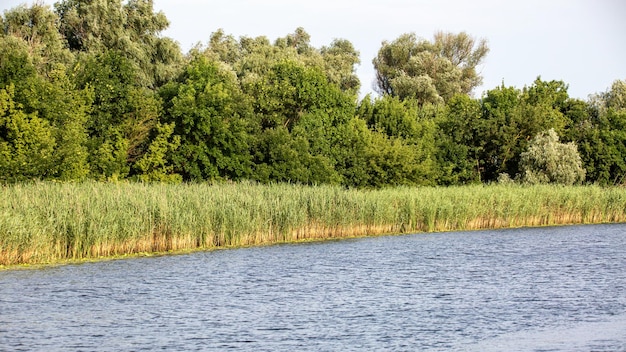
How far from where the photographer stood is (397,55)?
310 ft

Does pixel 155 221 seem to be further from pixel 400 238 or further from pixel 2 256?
pixel 400 238

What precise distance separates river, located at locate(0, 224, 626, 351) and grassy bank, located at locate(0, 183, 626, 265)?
1.03 meters

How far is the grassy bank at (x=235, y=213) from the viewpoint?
28266 millimetres

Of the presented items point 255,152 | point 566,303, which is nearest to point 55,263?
point 566,303

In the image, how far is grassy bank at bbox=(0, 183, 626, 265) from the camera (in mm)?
28266

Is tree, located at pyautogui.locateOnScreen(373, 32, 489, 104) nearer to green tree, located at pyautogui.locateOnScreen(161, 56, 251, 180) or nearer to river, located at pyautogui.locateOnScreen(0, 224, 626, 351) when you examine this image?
green tree, located at pyautogui.locateOnScreen(161, 56, 251, 180)

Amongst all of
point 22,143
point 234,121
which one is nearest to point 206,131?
point 234,121

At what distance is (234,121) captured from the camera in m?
51.0

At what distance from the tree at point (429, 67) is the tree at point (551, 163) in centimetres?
2184

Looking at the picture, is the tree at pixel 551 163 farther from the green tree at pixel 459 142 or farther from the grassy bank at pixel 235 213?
the grassy bank at pixel 235 213

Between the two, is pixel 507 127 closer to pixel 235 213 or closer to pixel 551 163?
pixel 551 163

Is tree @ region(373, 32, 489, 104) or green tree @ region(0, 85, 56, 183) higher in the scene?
tree @ region(373, 32, 489, 104)

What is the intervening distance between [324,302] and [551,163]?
41.4 meters

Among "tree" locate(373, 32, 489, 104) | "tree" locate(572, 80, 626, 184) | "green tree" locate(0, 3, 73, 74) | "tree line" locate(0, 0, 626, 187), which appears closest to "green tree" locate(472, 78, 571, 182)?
"tree line" locate(0, 0, 626, 187)
